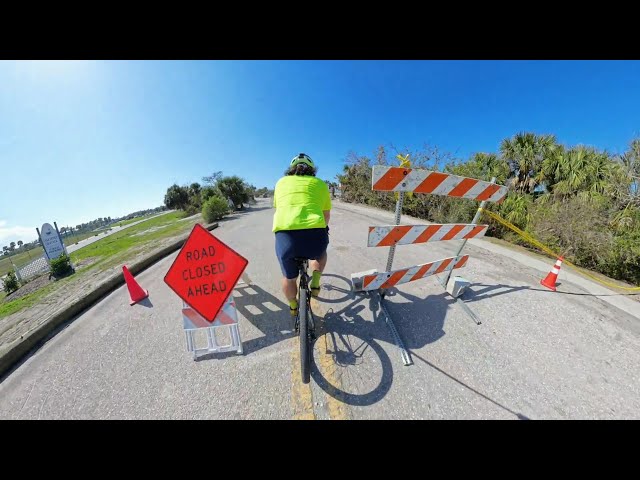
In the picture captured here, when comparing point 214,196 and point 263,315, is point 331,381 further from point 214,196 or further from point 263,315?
point 214,196

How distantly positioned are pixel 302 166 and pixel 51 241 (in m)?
11.9

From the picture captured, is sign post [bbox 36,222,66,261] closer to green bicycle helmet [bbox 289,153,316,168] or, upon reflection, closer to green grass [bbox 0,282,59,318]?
green grass [bbox 0,282,59,318]

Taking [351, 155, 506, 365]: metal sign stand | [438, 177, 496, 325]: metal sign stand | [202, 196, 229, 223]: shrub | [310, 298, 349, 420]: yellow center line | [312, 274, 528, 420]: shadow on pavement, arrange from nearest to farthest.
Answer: [310, 298, 349, 420]: yellow center line → [312, 274, 528, 420]: shadow on pavement → [351, 155, 506, 365]: metal sign stand → [438, 177, 496, 325]: metal sign stand → [202, 196, 229, 223]: shrub

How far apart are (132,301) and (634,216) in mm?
10934

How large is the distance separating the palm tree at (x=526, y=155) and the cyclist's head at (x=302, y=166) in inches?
523

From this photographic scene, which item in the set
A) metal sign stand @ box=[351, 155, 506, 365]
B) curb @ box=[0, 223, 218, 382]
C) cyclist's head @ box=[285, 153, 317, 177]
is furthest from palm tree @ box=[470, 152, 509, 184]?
curb @ box=[0, 223, 218, 382]

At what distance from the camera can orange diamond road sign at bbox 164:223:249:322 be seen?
229 centimetres

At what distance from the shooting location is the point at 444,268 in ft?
10.4

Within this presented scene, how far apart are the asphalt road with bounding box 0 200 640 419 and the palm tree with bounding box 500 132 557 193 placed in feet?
34.5

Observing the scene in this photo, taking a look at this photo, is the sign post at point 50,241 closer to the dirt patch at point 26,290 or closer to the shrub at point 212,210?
the dirt patch at point 26,290

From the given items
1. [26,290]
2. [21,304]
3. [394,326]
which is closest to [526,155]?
[394,326]
